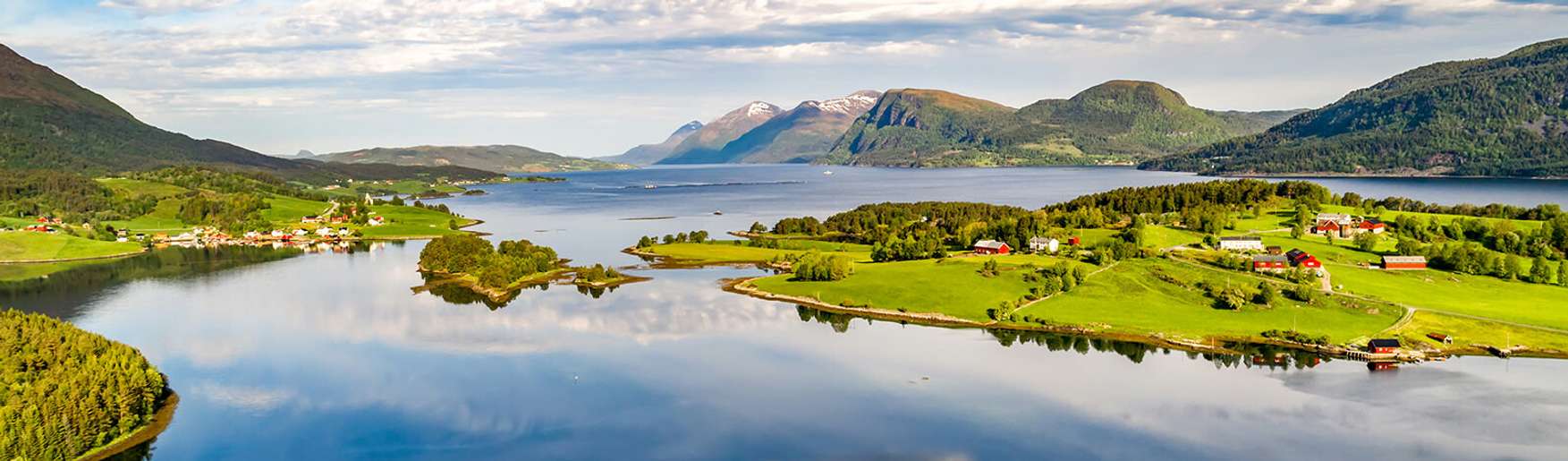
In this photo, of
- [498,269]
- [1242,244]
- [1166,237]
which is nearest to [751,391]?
[498,269]

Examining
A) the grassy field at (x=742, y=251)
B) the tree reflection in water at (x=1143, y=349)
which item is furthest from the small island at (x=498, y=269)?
the tree reflection in water at (x=1143, y=349)

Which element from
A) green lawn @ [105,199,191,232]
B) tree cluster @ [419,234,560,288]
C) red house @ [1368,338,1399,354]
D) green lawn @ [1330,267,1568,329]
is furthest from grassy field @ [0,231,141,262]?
green lawn @ [1330,267,1568,329]

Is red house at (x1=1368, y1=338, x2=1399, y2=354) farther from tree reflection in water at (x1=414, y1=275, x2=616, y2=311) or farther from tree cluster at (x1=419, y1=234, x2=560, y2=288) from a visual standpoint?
tree cluster at (x1=419, y1=234, x2=560, y2=288)

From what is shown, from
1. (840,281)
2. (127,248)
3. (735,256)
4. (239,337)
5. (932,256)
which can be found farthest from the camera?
(127,248)

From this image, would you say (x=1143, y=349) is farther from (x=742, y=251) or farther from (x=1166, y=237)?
(x=742, y=251)

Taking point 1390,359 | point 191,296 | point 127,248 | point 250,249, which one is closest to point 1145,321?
point 1390,359

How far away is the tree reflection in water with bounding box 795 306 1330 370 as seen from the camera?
226 ft

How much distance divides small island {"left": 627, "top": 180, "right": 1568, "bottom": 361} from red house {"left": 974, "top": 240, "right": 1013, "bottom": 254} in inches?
6.4

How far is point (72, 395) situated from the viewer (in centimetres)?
5134

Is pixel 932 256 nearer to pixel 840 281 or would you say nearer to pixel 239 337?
pixel 840 281

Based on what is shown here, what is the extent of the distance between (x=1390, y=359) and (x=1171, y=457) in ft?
95.1

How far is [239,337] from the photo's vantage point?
7962 cm

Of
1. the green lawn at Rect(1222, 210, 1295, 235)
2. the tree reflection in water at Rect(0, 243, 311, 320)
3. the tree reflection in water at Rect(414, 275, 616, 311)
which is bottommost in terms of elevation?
the tree reflection in water at Rect(414, 275, 616, 311)

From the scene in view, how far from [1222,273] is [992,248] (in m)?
26.1
